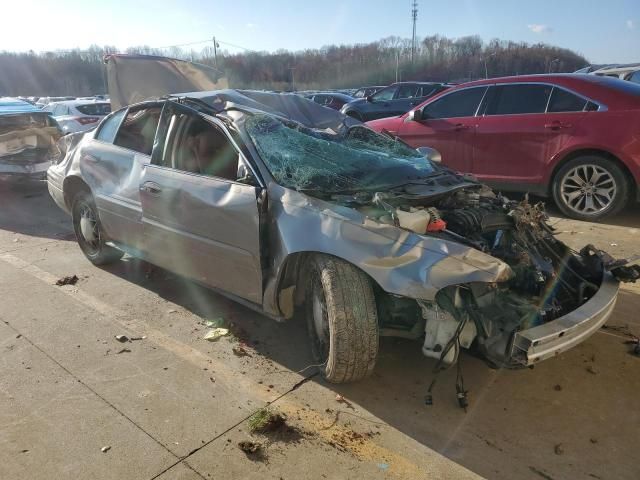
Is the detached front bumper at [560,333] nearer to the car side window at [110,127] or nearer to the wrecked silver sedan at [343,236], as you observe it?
the wrecked silver sedan at [343,236]

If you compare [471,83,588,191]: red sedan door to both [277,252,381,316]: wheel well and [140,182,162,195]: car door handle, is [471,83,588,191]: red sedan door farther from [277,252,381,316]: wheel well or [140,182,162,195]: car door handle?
[140,182,162,195]: car door handle

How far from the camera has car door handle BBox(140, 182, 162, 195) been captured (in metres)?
3.74

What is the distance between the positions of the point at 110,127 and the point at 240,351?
8.54 ft

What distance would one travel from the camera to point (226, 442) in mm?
2549

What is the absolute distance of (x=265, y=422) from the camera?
8.70 ft

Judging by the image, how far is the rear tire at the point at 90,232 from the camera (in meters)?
4.83

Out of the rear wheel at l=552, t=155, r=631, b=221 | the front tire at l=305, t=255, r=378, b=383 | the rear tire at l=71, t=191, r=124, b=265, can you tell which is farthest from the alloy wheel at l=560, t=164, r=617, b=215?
the rear tire at l=71, t=191, r=124, b=265

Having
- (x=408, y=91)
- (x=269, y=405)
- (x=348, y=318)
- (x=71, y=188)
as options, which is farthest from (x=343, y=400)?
(x=408, y=91)

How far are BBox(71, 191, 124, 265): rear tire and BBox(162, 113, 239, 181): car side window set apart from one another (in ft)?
4.54

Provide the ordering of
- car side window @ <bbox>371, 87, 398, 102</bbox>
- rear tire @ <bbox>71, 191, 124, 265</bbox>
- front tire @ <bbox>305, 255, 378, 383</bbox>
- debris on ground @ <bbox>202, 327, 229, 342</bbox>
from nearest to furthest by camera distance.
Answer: front tire @ <bbox>305, 255, 378, 383</bbox> < debris on ground @ <bbox>202, 327, 229, 342</bbox> < rear tire @ <bbox>71, 191, 124, 265</bbox> < car side window @ <bbox>371, 87, 398, 102</bbox>

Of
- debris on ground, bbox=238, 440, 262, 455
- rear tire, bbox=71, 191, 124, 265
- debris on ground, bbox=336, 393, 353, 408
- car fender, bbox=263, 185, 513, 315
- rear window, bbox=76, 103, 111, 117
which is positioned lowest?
debris on ground, bbox=336, 393, 353, 408

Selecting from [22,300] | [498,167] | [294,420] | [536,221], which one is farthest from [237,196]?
[498,167]

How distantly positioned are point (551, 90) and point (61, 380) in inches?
233

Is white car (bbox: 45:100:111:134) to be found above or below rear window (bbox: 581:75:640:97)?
below
